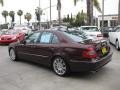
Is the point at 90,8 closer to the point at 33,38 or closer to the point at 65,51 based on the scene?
the point at 33,38

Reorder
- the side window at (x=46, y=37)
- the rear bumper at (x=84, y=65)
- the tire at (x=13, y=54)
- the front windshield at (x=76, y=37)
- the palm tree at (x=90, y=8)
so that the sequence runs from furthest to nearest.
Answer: the palm tree at (x=90, y=8) → the tire at (x=13, y=54) → the side window at (x=46, y=37) → the front windshield at (x=76, y=37) → the rear bumper at (x=84, y=65)

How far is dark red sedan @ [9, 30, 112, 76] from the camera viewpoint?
19.1 feet

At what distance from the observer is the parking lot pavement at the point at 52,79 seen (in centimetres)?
546

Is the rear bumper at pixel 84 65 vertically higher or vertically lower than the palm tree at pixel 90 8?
lower

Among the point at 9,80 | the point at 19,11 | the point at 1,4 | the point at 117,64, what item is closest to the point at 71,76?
the point at 9,80

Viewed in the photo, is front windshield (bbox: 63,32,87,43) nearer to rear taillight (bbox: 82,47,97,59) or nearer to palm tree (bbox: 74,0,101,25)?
rear taillight (bbox: 82,47,97,59)

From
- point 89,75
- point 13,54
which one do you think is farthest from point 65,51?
point 13,54

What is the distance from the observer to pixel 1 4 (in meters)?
34.4

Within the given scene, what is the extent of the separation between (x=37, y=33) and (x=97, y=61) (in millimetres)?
2680

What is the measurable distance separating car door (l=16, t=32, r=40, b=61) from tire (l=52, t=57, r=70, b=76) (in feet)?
3.79

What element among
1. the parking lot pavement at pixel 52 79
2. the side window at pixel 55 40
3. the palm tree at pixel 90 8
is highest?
the palm tree at pixel 90 8

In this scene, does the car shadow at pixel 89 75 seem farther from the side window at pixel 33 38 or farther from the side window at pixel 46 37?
the side window at pixel 33 38

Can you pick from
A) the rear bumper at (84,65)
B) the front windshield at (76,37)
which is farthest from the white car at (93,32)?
the rear bumper at (84,65)

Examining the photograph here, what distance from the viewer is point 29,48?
301 inches
